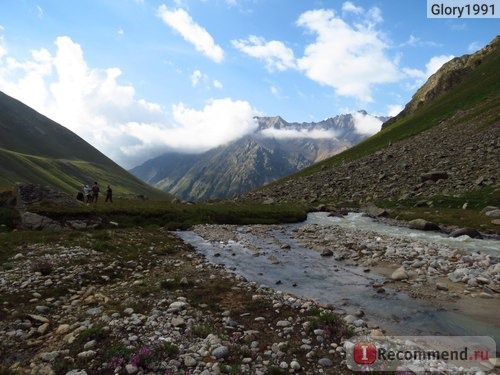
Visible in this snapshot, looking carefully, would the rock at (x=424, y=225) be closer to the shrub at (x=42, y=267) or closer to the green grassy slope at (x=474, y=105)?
the shrub at (x=42, y=267)

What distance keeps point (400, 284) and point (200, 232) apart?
21222 millimetres

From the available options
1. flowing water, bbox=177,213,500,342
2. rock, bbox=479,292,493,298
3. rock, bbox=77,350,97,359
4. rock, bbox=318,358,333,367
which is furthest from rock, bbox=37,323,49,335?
rock, bbox=479,292,493,298

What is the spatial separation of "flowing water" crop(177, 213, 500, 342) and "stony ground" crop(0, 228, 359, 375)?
1892 millimetres

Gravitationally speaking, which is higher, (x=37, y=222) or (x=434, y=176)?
(x=434, y=176)

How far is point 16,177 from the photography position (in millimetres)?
169000

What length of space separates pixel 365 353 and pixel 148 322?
23.1 ft

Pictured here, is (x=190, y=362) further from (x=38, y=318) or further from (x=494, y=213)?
(x=494, y=213)

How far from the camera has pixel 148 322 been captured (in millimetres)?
12031

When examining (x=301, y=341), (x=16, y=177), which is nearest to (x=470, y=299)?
(x=301, y=341)

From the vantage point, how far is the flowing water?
1254 centimetres

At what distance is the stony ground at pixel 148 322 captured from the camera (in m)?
9.73

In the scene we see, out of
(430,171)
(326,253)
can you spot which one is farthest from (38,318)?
(430,171)

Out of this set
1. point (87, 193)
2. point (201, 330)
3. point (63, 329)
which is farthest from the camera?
point (87, 193)

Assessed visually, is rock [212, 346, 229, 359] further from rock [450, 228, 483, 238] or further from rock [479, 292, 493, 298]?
rock [450, 228, 483, 238]
